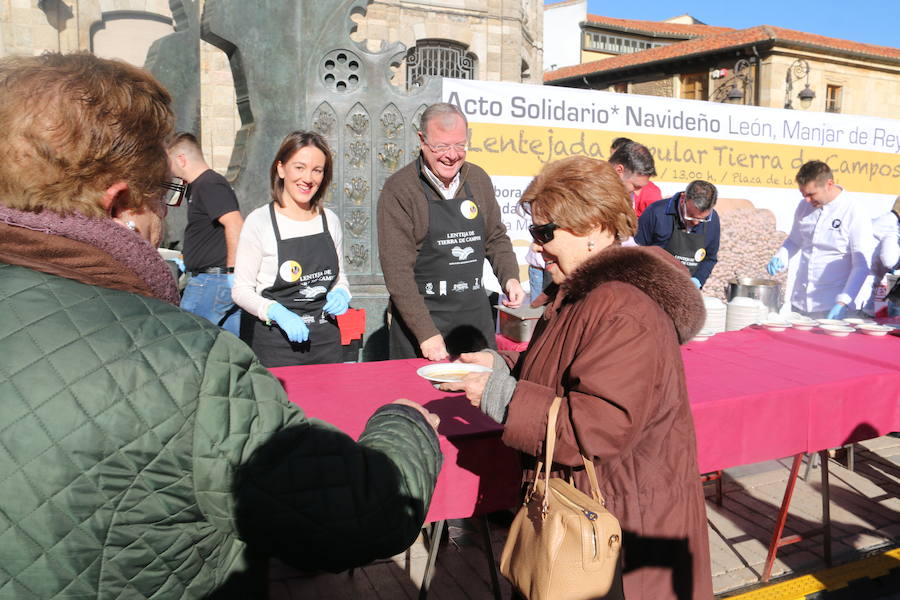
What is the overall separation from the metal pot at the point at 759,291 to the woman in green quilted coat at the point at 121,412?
3.67 metres

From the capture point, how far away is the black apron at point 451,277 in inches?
Result: 143

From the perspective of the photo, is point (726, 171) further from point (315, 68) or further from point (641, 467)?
point (641, 467)

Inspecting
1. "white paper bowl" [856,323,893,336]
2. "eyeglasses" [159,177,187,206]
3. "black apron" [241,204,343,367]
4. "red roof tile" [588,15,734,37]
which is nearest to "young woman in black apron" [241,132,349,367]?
"black apron" [241,204,343,367]

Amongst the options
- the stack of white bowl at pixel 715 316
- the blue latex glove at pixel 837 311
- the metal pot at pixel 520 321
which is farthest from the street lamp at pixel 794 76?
the metal pot at pixel 520 321

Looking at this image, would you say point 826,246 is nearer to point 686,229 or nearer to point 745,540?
point 686,229

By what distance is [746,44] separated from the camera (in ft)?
82.0

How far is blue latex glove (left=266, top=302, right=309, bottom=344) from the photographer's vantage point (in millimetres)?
3199

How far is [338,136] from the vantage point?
5668 millimetres

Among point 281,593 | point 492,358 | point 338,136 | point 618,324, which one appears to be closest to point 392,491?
point 618,324

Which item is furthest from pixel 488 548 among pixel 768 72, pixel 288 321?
pixel 768 72

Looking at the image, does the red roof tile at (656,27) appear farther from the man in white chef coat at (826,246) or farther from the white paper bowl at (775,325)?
the white paper bowl at (775,325)

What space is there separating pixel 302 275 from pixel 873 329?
10.3ft

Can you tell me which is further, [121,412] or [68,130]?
[68,130]

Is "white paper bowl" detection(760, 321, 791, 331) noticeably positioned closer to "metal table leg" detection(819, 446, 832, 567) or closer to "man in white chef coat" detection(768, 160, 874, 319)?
"metal table leg" detection(819, 446, 832, 567)
